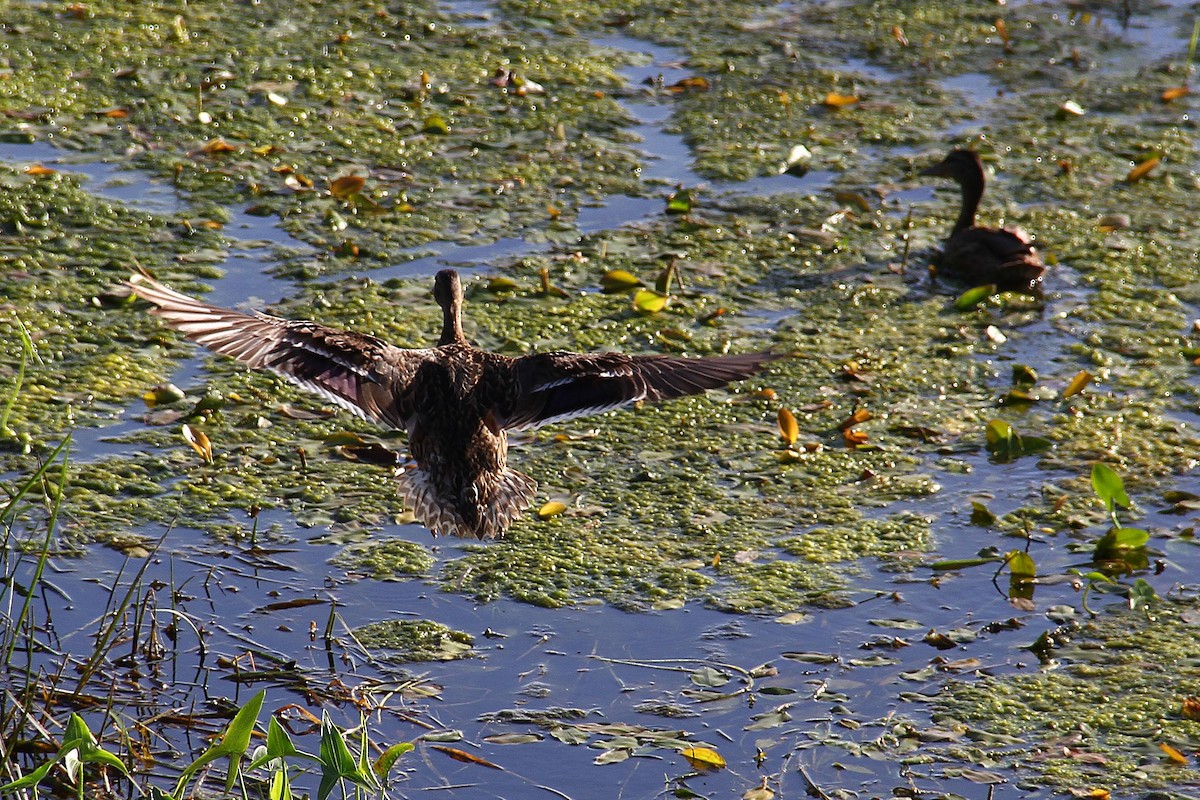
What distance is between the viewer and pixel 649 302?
643 cm

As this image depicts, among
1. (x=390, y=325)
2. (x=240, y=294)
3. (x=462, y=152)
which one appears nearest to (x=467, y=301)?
(x=390, y=325)

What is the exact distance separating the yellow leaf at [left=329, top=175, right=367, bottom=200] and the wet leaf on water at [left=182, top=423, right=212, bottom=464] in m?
2.09

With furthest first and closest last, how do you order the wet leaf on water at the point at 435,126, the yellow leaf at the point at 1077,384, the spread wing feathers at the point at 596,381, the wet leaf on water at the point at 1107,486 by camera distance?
the wet leaf on water at the point at 435,126 → the yellow leaf at the point at 1077,384 → the wet leaf on water at the point at 1107,486 → the spread wing feathers at the point at 596,381

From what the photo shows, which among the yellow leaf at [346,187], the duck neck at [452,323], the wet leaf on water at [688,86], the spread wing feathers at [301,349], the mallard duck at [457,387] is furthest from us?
the wet leaf on water at [688,86]

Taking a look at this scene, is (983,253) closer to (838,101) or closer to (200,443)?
(838,101)

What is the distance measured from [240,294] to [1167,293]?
169 inches

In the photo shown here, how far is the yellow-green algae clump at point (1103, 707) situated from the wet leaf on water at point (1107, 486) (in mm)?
445

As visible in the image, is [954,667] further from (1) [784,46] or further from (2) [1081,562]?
(1) [784,46]

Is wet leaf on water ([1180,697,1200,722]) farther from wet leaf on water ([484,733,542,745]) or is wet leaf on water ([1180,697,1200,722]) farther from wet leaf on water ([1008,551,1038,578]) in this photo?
wet leaf on water ([484,733,542,745])

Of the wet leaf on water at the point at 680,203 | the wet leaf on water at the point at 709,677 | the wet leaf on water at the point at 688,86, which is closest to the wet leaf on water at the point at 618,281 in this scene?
the wet leaf on water at the point at 680,203

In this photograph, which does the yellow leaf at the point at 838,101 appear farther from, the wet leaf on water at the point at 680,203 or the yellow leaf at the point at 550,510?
the yellow leaf at the point at 550,510

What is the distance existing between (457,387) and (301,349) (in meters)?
0.57

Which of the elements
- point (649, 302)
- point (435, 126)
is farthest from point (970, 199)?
point (435, 126)

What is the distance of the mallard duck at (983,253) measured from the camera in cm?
686
